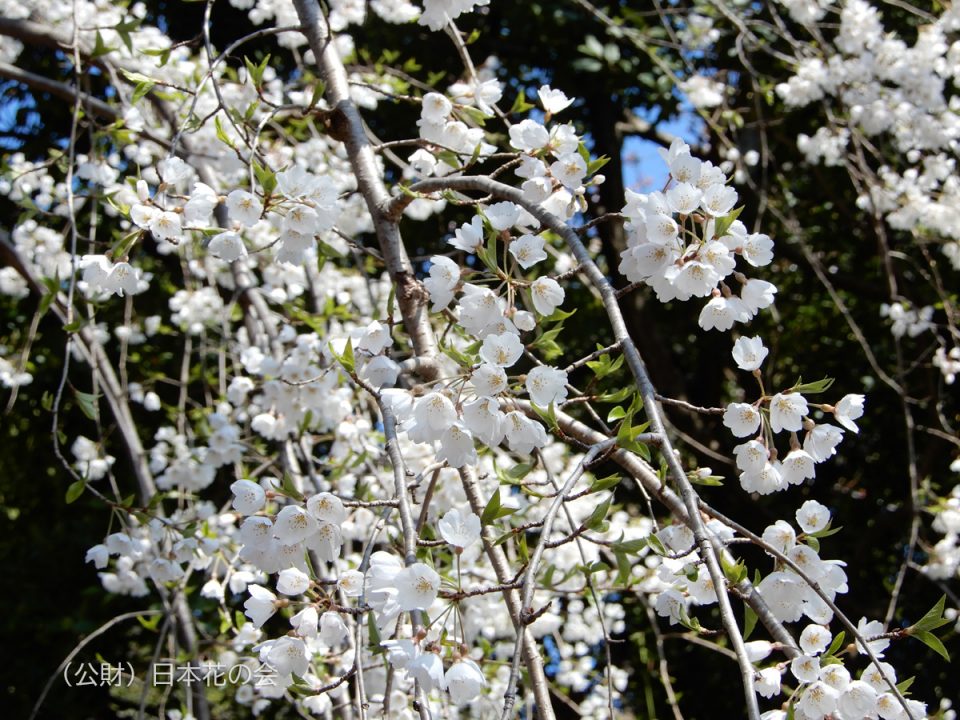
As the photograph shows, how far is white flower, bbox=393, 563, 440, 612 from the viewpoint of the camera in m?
0.78

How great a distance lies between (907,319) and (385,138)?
2.55 m

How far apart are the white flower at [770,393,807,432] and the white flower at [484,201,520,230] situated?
0.38 metres

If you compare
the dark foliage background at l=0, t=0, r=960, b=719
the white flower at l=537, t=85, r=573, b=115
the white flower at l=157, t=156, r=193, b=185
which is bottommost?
the dark foliage background at l=0, t=0, r=960, b=719

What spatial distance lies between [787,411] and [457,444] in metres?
0.37

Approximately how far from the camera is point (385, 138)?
14.2 ft

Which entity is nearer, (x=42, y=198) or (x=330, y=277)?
(x=42, y=198)

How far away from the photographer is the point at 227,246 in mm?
1212

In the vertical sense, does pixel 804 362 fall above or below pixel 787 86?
below

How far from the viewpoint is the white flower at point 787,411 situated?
0.94 meters

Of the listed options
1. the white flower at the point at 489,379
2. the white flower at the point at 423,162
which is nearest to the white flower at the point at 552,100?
the white flower at the point at 423,162

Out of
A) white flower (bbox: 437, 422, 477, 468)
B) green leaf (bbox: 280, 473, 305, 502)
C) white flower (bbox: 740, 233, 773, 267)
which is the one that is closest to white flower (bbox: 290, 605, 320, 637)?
green leaf (bbox: 280, 473, 305, 502)

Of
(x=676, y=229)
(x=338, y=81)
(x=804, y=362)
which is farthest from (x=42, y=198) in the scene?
(x=804, y=362)

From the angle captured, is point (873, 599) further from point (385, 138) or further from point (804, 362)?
point (385, 138)

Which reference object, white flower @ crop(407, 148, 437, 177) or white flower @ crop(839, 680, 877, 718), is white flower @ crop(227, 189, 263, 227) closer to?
white flower @ crop(407, 148, 437, 177)
